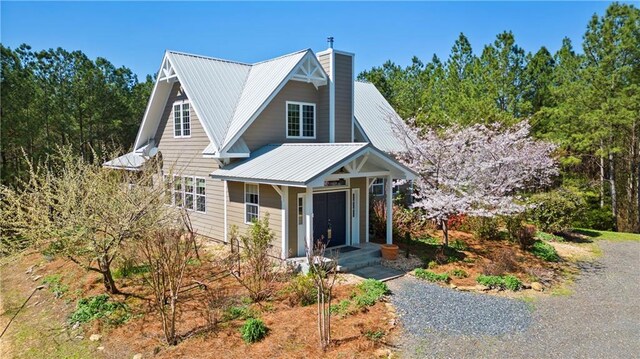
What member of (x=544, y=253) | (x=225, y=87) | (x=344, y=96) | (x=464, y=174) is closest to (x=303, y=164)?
(x=344, y=96)

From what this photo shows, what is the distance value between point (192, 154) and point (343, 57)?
7789 millimetres

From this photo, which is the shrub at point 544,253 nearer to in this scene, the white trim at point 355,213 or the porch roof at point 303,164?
the porch roof at point 303,164

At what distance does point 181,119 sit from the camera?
18000mm

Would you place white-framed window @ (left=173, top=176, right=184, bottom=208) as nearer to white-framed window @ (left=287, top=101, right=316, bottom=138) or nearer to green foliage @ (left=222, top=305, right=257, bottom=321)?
green foliage @ (left=222, top=305, right=257, bottom=321)

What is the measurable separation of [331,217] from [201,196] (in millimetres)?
6053

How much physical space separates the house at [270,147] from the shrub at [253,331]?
4.45 meters

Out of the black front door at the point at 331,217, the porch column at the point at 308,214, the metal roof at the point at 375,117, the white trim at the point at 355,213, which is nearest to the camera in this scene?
the porch column at the point at 308,214

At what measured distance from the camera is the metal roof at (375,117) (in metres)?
22.1

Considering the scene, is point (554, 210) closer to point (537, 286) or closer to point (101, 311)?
point (537, 286)

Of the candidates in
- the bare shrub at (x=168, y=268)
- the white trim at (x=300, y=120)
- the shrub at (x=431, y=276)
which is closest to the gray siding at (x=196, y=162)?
the white trim at (x=300, y=120)

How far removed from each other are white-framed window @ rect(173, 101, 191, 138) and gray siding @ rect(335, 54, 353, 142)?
6.49 m

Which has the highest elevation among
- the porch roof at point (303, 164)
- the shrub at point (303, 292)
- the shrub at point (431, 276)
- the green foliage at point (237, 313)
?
the porch roof at point (303, 164)

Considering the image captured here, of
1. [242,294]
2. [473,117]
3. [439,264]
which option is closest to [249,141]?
[242,294]

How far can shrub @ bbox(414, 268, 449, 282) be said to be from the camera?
1229 centimetres
